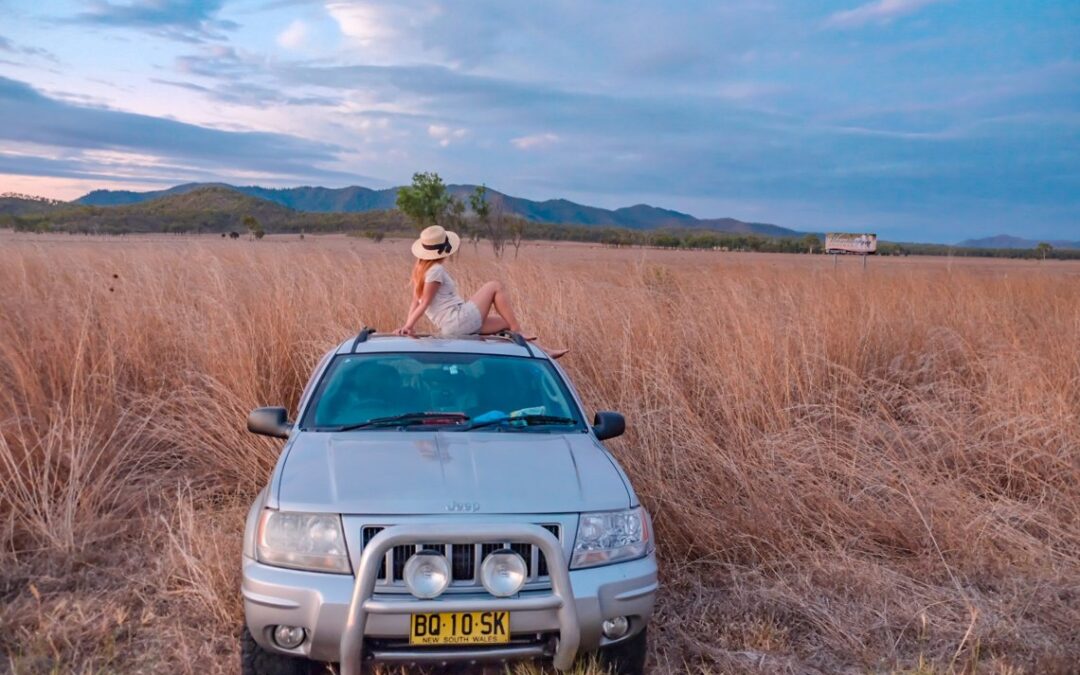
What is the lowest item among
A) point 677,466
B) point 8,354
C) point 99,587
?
point 99,587

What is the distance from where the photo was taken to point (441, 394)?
183 inches

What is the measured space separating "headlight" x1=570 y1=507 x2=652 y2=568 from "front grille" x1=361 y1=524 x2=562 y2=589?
0.14 meters

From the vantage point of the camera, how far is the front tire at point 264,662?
3.28m

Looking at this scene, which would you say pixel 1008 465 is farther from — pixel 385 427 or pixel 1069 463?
pixel 385 427

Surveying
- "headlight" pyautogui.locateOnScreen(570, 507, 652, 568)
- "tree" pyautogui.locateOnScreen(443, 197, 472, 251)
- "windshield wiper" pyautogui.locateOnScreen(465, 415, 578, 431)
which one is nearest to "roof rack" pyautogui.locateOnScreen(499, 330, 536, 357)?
"windshield wiper" pyautogui.locateOnScreen(465, 415, 578, 431)

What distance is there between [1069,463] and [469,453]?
14.1ft

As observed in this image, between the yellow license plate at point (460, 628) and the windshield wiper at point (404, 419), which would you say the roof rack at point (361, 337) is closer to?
the windshield wiper at point (404, 419)

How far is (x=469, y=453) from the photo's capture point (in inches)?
147

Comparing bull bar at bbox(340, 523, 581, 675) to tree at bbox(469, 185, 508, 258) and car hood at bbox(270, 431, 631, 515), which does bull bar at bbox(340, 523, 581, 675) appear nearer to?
car hood at bbox(270, 431, 631, 515)

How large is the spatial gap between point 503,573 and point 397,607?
38cm

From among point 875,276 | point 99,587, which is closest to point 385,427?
point 99,587

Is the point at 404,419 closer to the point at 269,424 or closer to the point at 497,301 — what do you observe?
the point at 269,424

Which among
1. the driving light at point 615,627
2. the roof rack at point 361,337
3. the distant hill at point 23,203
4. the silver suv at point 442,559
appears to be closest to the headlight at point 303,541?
the silver suv at point 442,559

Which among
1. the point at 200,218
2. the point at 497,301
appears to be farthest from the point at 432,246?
the point at 200,218
